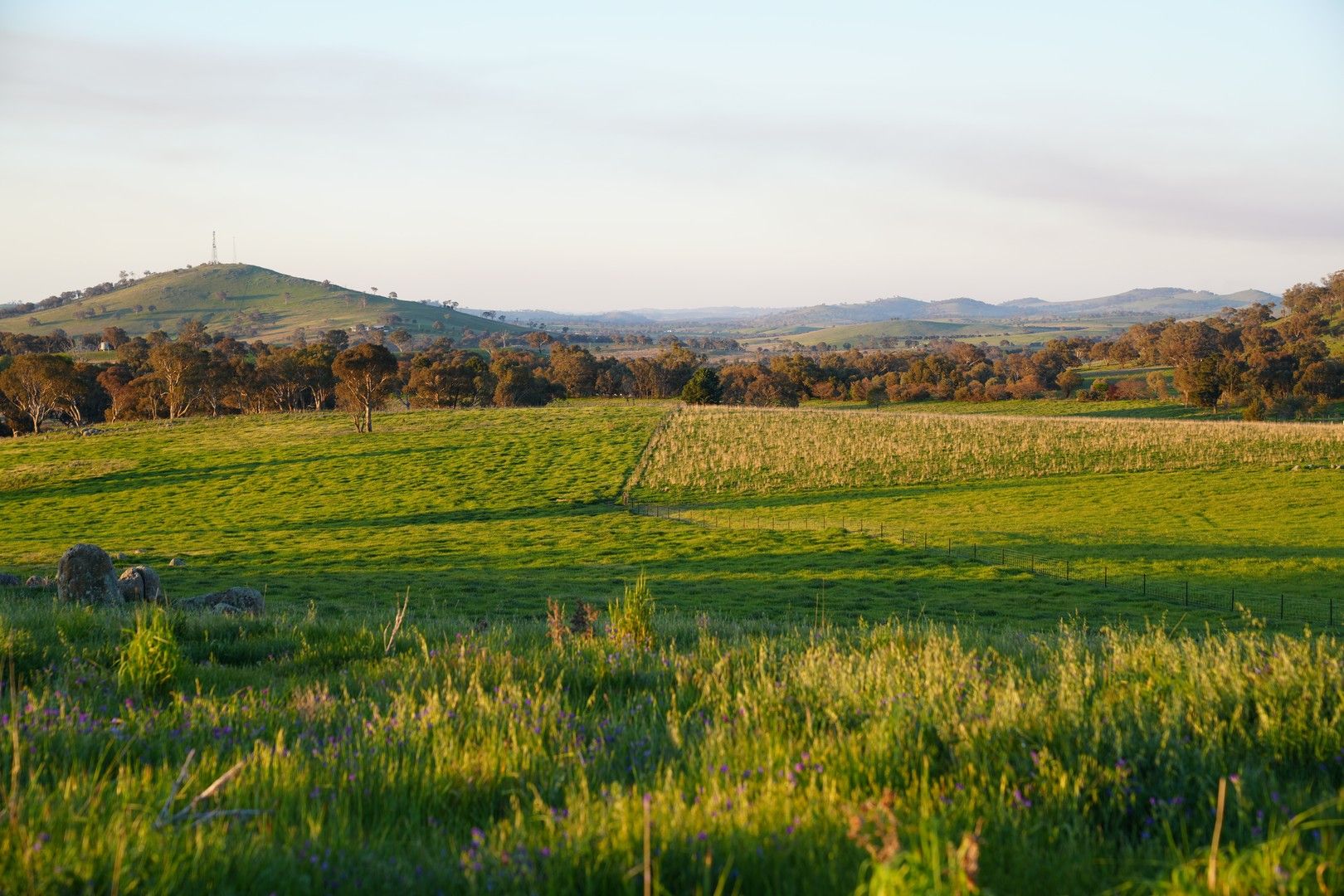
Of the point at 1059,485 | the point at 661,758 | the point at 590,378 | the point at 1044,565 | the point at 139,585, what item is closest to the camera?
the point at 661,758

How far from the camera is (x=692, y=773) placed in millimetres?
4246

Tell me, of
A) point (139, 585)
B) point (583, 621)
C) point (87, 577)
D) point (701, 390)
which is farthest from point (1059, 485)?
point (701, 390)

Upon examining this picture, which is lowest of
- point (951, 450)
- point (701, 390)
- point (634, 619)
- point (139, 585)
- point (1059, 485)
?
point (1059, 485)

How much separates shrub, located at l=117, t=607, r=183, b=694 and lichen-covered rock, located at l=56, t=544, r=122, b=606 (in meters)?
12.9

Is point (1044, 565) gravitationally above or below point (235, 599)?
below

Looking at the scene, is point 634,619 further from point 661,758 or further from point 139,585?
point 139,585

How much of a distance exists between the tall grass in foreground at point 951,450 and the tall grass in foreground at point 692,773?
5246 cm

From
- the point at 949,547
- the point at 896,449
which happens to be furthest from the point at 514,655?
the point at 896,449

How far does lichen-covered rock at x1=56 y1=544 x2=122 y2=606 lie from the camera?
17.2 metres

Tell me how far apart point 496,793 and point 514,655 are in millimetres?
2988

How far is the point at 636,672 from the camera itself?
22.0ft

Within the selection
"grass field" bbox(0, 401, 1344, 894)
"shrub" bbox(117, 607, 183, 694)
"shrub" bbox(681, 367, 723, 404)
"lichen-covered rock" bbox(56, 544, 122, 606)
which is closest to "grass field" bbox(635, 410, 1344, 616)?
"shrub" bbox(681, 367, 723, 404)

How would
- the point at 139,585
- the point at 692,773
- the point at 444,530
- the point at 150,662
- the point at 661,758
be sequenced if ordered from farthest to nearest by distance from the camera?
the point at 444,530 → the point at 139,585 → the point at 150,662 → the point at 661,758 → the point at 692,773

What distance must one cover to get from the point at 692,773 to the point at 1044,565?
34.6 m
